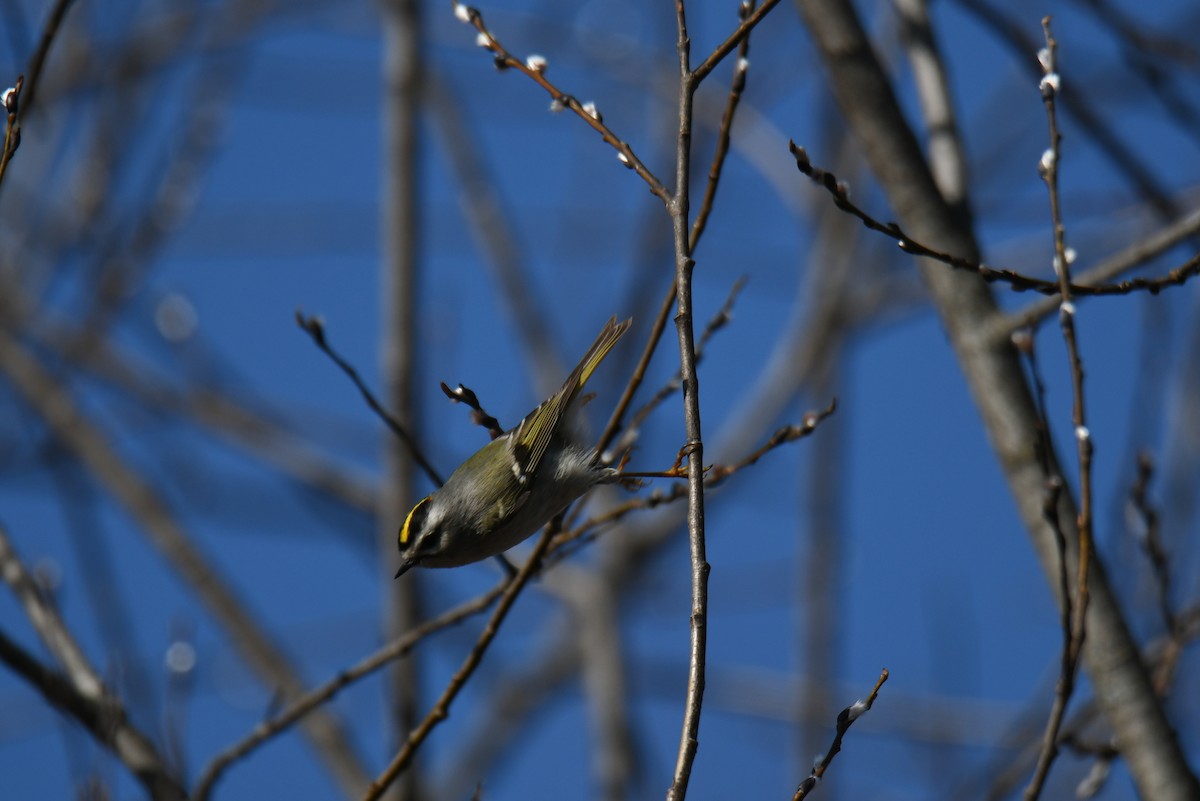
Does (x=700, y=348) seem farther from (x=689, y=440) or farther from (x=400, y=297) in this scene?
(x=400, y=297)

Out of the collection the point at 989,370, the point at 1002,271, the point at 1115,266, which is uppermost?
the point at 1115,266

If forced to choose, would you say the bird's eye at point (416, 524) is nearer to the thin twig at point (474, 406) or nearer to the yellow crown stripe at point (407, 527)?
the yellow crown stripe at point (407, 527)

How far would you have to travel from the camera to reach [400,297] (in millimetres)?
4371

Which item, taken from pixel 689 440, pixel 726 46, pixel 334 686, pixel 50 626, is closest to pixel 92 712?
pixel 50 626

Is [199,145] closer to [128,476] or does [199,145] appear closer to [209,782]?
[128,476]

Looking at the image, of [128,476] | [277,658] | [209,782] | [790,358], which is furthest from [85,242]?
[209,782]

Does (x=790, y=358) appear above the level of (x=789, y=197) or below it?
below

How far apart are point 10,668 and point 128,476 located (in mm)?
2729

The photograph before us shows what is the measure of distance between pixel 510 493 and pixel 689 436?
1.22 metres

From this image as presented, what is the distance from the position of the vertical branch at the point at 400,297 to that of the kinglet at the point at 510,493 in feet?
3.83

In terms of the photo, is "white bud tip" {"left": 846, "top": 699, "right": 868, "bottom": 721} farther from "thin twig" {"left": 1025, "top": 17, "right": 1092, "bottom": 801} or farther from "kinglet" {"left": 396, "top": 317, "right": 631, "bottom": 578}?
"kinglet" {"left": 396, "top": 317, "right": 631, "bottom": 578}

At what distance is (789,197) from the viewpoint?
5887mm

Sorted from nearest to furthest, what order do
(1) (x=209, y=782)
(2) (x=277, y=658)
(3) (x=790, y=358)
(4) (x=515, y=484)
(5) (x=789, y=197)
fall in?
(1) (x=209, y=782)
(4) (x=515, y=484)
(2) (x=277, y=658)
(3) (x=790, y=358)
(5) (x=789, y=197)

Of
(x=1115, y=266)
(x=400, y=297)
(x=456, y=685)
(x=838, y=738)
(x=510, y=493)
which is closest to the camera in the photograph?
(x=838, y=738)
